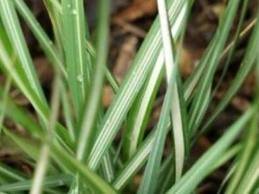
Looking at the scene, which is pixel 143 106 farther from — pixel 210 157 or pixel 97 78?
pixel 97 78

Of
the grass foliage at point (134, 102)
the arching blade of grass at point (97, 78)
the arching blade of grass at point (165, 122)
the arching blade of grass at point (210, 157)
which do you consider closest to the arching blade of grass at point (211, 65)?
the grass foliage at point (134, 102)

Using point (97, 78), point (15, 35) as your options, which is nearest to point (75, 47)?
point (15, 35)

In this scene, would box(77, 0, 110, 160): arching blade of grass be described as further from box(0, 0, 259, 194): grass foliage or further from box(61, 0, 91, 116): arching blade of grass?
box(61, 0, 91, 116): arching blade of grass

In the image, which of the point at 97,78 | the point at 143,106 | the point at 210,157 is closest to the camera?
the point at 97,78

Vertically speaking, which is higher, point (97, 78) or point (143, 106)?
point (97, 78)

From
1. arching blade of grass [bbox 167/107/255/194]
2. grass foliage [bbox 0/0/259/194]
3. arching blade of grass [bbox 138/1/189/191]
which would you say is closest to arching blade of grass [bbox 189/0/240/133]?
grass foliage [bbox 0/0/259/194]

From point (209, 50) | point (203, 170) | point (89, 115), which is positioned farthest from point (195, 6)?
point (89, 115)
